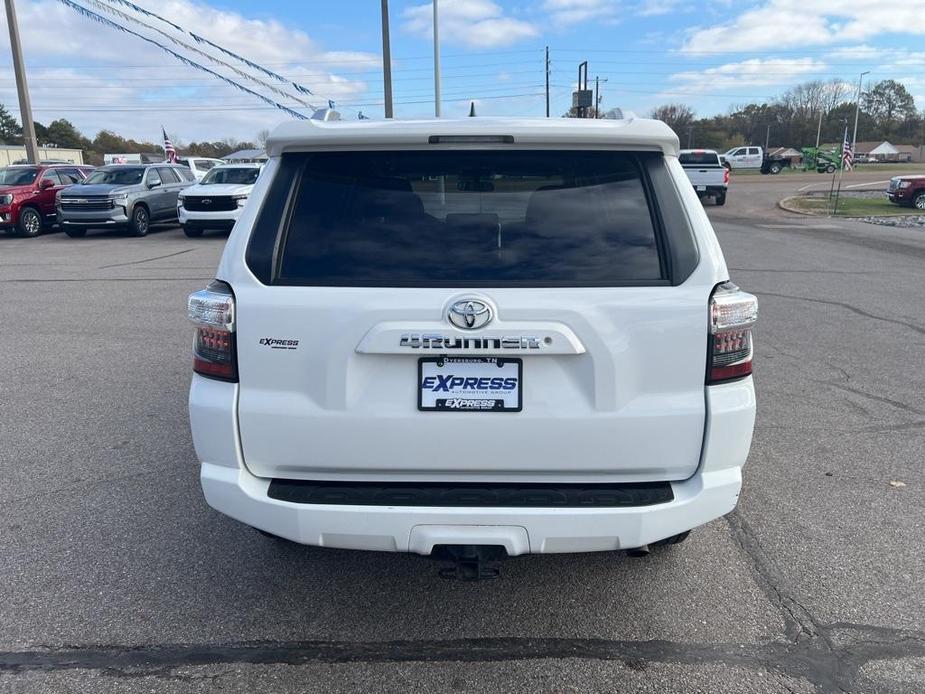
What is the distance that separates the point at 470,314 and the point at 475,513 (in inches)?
27.7

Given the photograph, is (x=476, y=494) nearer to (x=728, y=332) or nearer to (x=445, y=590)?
(x=445, y=590)

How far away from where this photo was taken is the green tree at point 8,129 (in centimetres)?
9362

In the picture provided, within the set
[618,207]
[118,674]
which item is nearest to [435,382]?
[618,207]

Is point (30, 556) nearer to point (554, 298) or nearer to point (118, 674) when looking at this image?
point (118, 674)

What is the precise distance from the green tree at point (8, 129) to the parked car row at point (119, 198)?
281ft

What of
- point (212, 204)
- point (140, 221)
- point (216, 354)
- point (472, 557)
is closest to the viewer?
point (472, 557)

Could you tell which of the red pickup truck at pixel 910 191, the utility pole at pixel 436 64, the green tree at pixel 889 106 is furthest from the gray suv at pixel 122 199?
the green tree at pixel 889 106

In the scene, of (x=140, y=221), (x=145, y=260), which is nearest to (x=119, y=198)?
(x=140, y=221)

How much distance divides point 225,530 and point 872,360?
6.17 m

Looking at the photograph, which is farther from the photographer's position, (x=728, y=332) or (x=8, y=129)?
(x=8, y=129)

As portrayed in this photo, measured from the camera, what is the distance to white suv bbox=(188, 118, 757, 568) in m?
2.59

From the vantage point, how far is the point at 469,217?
278 centimetres

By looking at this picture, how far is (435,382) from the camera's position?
8.55 ft

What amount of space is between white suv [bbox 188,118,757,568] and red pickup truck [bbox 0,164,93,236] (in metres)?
21.0
